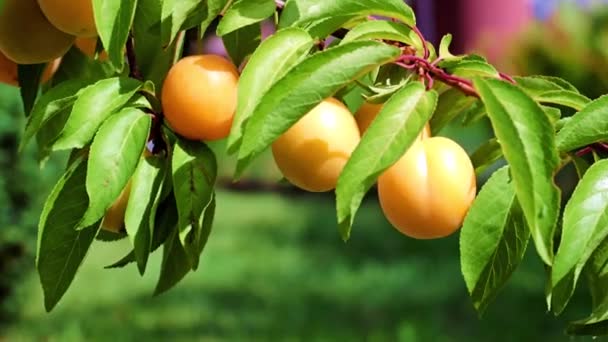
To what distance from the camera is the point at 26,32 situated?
928 millimetres

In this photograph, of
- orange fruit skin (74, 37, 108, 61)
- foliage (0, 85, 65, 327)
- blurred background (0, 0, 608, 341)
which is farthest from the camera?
blurred background (0, 0, 608, 341)

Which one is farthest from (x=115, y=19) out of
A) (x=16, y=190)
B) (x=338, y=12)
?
(x=16, y=190)

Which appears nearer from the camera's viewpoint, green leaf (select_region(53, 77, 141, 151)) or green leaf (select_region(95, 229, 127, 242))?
green leaf (select_region(53, 77, 141, 151))

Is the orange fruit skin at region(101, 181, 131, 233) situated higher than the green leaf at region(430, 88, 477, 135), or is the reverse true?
the green leaf at region(430, 88, 477, 135)

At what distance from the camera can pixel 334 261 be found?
16.9 feet

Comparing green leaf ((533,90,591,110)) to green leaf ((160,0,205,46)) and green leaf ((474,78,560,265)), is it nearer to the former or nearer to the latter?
green leaf ((474,78,560,265))

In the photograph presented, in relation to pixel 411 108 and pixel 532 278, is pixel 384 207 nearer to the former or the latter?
pixel 411 108

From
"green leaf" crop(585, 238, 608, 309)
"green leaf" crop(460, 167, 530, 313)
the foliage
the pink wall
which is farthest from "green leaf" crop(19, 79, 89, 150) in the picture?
the pink wall

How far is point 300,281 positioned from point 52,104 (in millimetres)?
3905

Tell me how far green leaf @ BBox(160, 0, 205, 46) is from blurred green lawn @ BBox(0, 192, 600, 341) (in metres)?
2.47

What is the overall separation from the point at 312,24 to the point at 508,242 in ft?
0.73

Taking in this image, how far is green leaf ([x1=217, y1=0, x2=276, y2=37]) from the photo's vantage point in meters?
0.81

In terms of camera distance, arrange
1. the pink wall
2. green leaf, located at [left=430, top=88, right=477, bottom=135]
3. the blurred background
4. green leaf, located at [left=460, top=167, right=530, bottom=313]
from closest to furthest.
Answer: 1. green leaf, located at [left=460, top=167, right=530, bottom=313]
2. green leaf, located at [left=430, top=88, right=477, bottom=135]
3. the blurred background
4. the pink wall

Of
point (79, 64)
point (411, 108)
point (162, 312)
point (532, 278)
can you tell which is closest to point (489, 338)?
point (532, 278)
